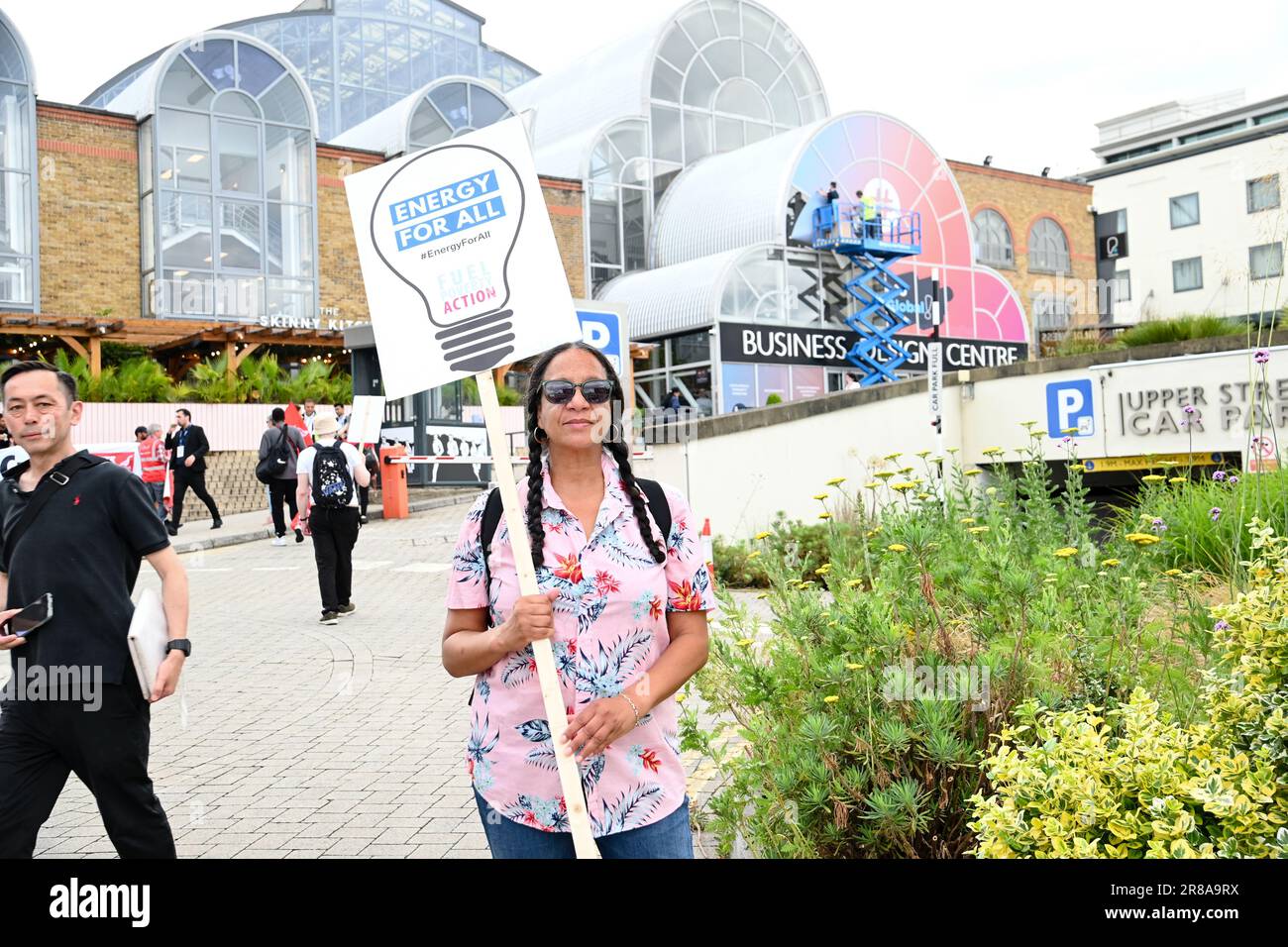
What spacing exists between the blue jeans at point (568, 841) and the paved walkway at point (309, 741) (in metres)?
2.13

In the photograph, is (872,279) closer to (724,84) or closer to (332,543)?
(724,84)

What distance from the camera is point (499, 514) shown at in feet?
8.92

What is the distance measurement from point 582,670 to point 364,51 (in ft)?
175

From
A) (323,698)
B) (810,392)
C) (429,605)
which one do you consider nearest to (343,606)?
(429,605)

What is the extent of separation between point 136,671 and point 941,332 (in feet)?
120

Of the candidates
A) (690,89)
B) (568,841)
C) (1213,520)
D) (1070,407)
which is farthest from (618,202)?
(568,841)

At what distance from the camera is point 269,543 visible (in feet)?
59.7

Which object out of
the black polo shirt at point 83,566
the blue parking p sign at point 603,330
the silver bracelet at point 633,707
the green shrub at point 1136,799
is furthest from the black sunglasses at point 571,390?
the blue parking p sign at point 603,330

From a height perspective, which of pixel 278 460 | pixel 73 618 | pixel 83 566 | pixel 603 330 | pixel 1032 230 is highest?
pixel 1032 230

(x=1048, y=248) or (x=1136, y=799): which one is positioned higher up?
(x=1048, y=248)

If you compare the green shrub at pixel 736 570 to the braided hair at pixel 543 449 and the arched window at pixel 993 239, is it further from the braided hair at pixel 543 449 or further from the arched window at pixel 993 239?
the arched window at pixel 993 239

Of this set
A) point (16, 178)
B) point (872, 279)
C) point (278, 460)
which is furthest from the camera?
point (872, 279)

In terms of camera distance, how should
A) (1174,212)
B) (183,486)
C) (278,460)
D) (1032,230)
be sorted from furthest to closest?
(1174,212), (1032,230), (183,486), (278,460)

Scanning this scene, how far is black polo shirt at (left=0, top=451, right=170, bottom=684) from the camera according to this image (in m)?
3.57
